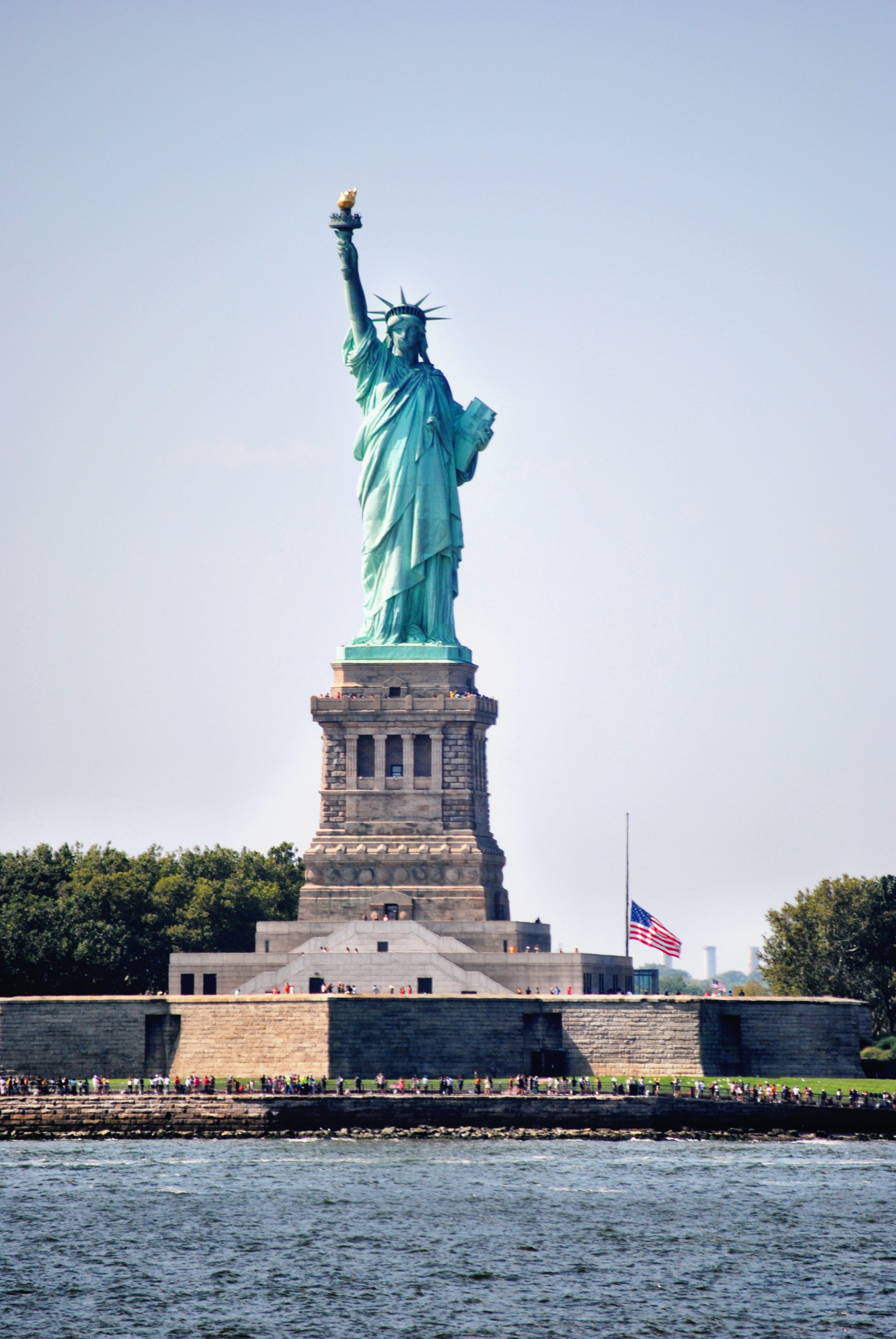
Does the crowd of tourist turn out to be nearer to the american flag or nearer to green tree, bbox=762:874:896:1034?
the american flag

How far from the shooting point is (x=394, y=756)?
86812mm

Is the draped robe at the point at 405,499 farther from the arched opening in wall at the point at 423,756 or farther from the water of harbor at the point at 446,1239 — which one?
the water of harbor at the point at 446,1239

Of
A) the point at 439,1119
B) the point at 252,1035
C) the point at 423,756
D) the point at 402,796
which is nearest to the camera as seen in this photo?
the point at 439,1119

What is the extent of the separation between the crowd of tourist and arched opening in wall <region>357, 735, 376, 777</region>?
14.4 m

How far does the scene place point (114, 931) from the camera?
302ft

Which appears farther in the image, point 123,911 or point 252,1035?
point 123,911

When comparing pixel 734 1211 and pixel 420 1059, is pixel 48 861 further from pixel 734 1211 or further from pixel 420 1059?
pixel 734 1211

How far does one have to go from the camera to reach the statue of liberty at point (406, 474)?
88.7m

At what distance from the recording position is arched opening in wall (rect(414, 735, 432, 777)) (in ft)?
284

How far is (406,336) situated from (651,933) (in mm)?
24597

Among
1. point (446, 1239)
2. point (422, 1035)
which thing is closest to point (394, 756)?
point (422, 1035)

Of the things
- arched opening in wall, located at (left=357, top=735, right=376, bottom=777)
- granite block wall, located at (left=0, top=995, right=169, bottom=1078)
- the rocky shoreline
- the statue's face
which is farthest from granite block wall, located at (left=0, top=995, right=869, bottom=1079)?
the statue's face

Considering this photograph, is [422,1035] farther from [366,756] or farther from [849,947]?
[849,947]

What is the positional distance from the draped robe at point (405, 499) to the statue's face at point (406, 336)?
406 millimetres
